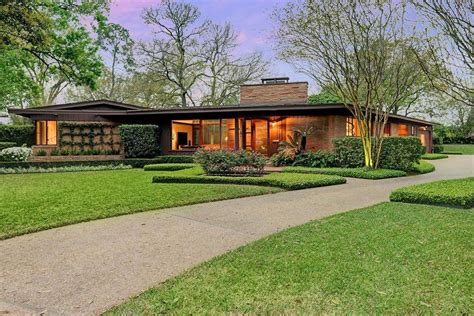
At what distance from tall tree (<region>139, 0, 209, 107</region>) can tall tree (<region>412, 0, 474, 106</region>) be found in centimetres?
2288

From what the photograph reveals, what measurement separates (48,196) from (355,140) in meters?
10.8

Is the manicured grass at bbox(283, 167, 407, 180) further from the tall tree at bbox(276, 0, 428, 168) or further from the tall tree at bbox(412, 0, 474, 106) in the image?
the tall tree at bbox(412, 0, 474, 106)

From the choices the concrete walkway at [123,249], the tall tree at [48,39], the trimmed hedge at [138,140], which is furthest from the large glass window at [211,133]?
the concrete walkway at [123,249]

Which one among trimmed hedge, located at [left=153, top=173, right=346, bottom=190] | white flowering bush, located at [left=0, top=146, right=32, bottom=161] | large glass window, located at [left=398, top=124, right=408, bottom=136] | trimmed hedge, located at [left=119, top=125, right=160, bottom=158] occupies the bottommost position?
trimmed hedge, located at [left=153, top=173, right=346, bottom=190]

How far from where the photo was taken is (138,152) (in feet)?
60.2

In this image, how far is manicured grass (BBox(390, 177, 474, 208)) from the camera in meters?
6.49

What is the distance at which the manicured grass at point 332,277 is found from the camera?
2.75 m

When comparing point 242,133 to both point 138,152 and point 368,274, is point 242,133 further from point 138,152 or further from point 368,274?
point 368,274

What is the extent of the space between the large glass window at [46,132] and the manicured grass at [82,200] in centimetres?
1054

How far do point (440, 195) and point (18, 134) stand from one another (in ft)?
77.3

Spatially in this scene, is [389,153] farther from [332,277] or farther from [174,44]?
[174,44]

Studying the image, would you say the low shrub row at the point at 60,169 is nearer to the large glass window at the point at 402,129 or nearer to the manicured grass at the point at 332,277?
the manicured grass at the point at 332,277

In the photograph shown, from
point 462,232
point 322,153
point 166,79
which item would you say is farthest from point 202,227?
point 166,79

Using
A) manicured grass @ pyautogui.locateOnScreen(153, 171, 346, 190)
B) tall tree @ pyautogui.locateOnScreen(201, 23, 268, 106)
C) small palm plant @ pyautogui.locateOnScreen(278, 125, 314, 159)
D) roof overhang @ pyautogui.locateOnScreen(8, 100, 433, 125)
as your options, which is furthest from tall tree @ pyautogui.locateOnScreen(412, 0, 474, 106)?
tall tree @ pyautogui.locateOnScreen(201, 23, 268, 106)
